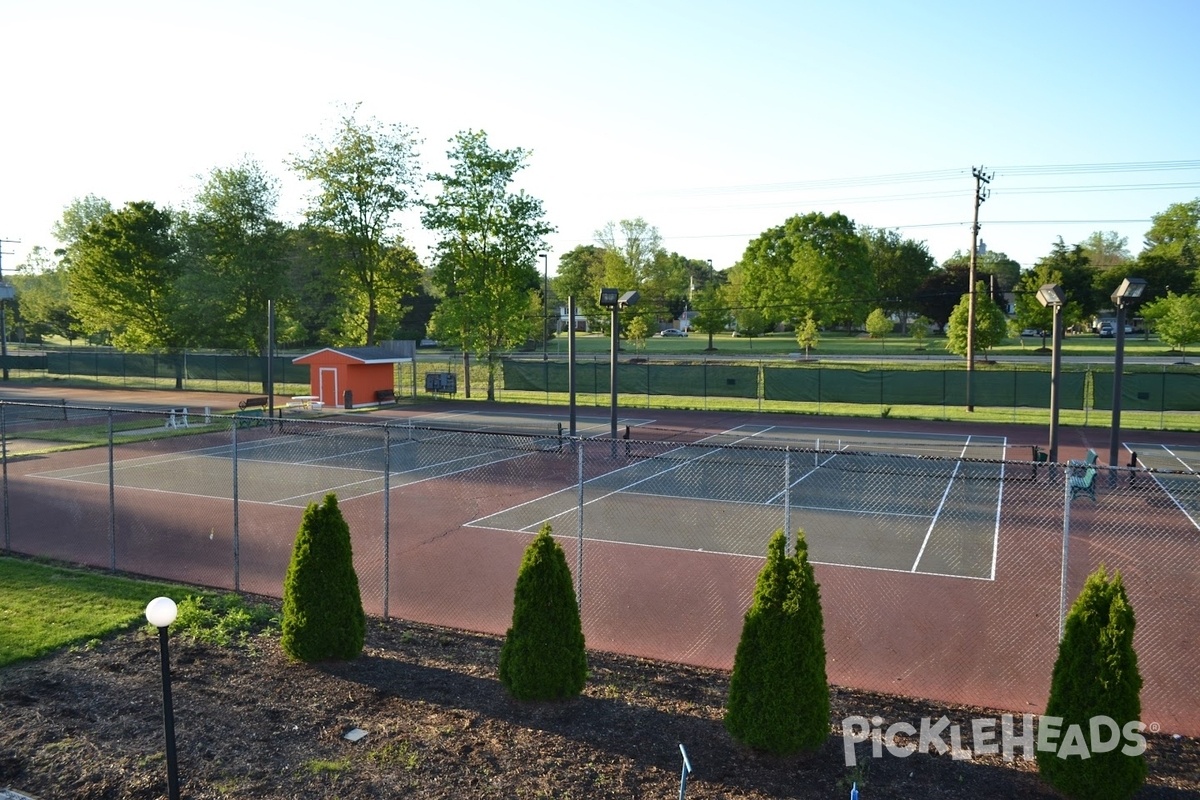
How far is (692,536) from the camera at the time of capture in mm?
14820

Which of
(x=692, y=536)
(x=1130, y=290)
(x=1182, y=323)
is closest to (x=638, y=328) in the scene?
(x=1182, y=323)

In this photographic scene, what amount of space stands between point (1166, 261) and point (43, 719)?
3324 inches

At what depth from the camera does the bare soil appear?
6484 millimetres

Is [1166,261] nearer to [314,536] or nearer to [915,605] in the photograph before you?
[915,605]

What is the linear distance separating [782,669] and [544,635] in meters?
2.18

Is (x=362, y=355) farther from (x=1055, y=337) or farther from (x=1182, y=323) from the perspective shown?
(x=1182, y=323)

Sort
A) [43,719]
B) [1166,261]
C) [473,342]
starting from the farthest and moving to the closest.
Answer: [1166,261], [473,342], [43,719]

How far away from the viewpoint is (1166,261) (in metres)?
72.1

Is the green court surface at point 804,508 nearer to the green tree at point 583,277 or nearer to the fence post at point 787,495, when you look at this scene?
the fence post at point 787,495

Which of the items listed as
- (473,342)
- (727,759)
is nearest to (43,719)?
(727,759)

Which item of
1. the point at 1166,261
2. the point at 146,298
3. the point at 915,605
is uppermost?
the point at 1166,261

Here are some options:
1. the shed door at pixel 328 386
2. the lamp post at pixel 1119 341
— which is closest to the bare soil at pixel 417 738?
the lamp post at pixel 1119 341

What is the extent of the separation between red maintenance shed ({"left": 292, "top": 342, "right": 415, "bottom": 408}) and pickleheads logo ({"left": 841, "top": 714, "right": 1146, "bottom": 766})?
32.6 meters

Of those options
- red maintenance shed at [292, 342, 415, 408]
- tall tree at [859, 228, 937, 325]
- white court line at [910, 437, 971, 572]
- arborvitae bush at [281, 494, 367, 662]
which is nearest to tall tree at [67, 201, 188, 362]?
red maintenance shed at [292, 342, 415, 408]
